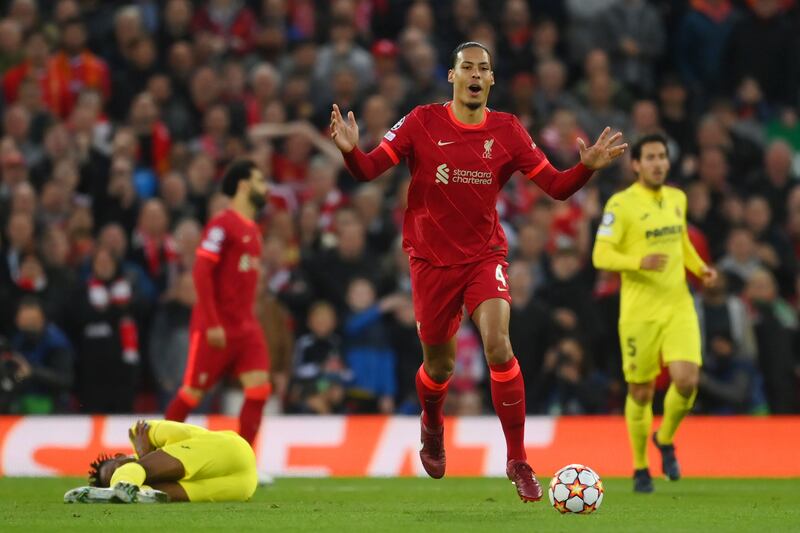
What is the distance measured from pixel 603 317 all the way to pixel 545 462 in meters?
2.24

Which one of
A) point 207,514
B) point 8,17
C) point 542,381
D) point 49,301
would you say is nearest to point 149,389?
point 49,301

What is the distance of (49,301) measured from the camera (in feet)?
52.5

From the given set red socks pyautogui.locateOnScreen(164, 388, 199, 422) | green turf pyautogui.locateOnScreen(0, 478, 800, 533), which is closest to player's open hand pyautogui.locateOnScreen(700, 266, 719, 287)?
green turf pyautogui.locateOnScreen(0, 478, 800, 533)

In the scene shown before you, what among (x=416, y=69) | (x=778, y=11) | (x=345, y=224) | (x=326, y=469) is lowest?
(x=326, y=469)

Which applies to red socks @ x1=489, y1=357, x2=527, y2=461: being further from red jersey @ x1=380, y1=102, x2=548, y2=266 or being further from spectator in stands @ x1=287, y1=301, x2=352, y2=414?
spectator in stands @ x1=287, y1=301, x2=352, y2=414

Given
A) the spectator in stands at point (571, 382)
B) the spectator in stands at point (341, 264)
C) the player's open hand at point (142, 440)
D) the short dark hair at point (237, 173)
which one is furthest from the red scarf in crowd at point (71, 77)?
the player's open hand at point (142, 440)

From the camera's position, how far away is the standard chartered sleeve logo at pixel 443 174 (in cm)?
1001

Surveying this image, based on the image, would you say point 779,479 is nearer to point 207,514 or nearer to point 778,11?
point 207,514

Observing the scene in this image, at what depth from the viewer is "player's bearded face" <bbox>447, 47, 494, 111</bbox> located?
995 centimetres

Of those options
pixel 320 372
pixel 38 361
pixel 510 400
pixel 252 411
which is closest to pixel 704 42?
pixel 320 372

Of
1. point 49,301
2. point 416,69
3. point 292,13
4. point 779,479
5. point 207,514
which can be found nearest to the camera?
point 207,514

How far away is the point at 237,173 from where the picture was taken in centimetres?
1310

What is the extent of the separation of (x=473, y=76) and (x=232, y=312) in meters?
3.78

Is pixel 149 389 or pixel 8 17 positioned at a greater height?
pixel 8 17
